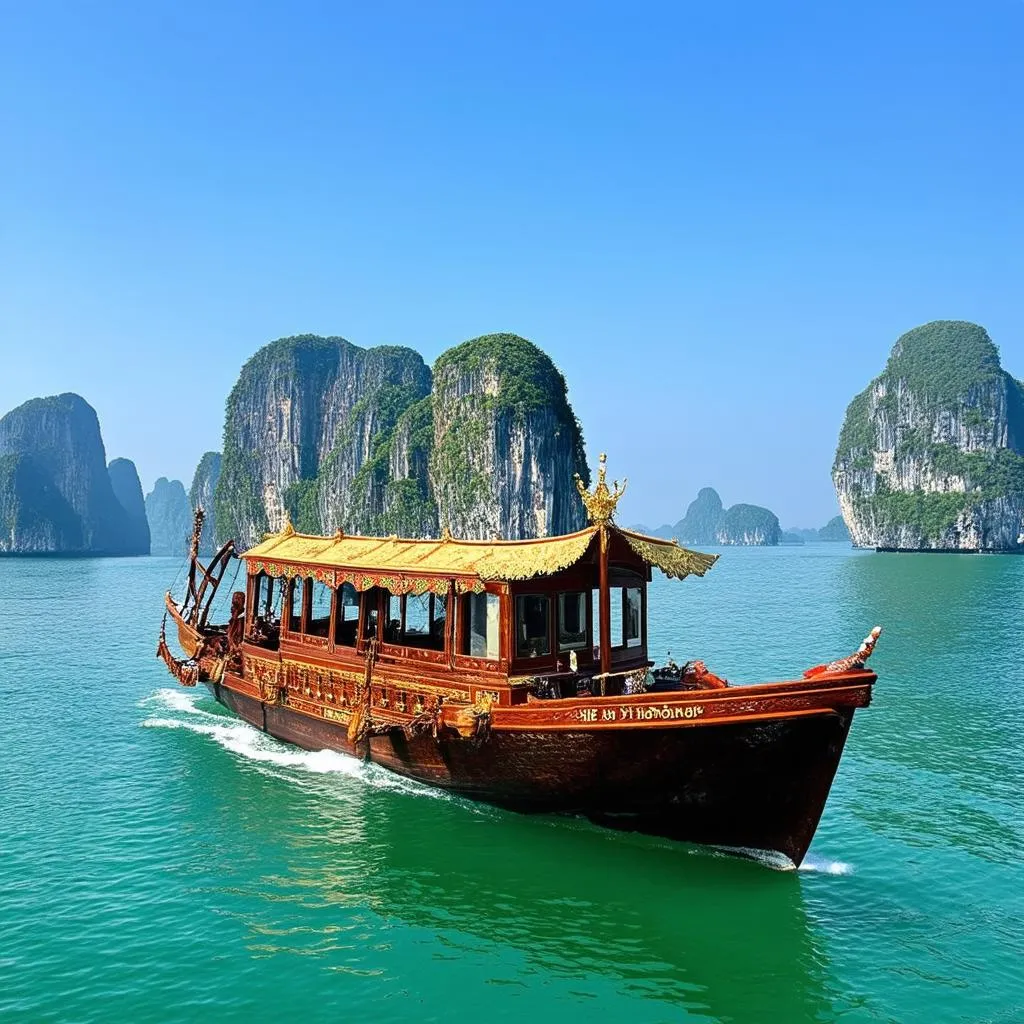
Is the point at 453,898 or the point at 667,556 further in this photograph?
the point at 667,556

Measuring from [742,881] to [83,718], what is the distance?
50.8 ft

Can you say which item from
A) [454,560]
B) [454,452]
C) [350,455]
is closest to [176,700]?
[454,560]

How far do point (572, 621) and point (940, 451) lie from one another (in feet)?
416

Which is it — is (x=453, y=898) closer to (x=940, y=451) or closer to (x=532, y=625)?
(x=532, y=625)

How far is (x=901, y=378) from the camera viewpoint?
133 m

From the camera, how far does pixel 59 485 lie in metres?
168

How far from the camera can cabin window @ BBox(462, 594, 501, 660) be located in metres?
12.0

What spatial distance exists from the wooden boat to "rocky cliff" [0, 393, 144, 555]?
151951mm

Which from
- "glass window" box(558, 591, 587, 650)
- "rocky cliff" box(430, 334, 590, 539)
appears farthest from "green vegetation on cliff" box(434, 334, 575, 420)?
"glass window" box(558, 591, 587, 650)

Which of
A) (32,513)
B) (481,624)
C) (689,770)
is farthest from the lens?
(32,513)

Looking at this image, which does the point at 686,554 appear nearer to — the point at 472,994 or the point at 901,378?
the point at 472,994

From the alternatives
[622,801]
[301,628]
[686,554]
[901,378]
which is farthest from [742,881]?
[901,378]

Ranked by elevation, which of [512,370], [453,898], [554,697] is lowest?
[453,898]

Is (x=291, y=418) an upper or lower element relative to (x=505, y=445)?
upper
